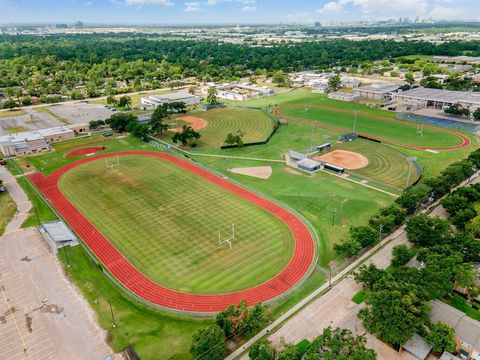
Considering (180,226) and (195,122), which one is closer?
(180,226)

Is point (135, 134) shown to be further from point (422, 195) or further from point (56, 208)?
point (422, 195)

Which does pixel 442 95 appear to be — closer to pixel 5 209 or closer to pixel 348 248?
pixel 348 248

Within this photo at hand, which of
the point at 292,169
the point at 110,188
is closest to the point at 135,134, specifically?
the point at 110,188

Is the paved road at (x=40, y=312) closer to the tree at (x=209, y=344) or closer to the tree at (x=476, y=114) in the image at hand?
the tree at (x=209, y=344)

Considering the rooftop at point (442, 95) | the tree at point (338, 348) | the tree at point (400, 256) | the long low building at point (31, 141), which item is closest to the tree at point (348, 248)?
the tree at point (400, 256)

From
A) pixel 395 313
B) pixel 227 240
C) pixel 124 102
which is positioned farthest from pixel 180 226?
pixel 124 102

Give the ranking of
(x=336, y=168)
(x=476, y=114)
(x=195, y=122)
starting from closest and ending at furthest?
(x=336, y=168)
(x=476, y=114)
(x=195, y=122)

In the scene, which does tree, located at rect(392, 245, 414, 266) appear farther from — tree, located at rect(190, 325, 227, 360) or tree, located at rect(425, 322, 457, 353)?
tree, located at rect(190, 325, 227, 360)
